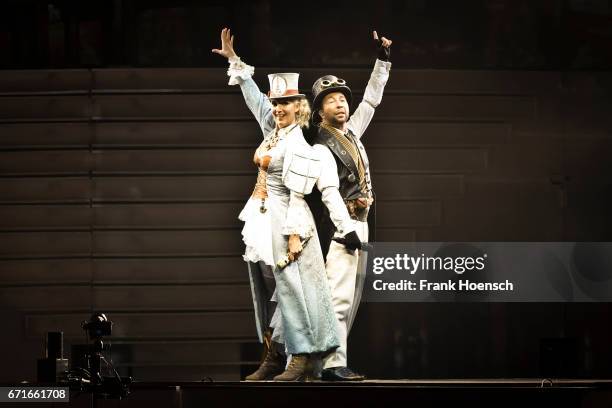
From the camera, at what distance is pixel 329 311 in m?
7.63

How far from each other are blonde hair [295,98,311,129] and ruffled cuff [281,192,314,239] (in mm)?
468

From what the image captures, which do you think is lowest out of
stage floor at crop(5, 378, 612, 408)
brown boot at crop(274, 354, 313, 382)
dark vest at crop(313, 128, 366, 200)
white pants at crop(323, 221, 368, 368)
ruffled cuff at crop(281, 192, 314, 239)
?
stage floor at crop(5, 378, 612, 408)

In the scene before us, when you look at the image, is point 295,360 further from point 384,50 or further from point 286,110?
point 384,50

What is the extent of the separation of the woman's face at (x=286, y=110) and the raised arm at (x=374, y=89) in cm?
40

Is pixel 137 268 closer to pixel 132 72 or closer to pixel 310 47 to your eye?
pixel 132 72

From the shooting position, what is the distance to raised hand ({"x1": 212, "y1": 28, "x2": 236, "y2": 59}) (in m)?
8.00

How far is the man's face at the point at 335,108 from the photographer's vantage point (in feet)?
25.5

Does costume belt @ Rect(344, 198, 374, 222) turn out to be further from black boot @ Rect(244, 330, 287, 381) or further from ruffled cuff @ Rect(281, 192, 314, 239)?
black boot @ Rect(244, 330, 287, 381)

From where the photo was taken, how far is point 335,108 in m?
7.79

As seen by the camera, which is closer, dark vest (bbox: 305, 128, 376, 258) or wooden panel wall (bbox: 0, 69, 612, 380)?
dark vest (bbox: 305, 128, 376, 258)

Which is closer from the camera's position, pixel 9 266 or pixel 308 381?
pixel 308 381

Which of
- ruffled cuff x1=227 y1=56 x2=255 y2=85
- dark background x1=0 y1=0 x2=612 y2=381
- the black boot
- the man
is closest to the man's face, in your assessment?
the man

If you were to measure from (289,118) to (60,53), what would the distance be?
1.63 meters

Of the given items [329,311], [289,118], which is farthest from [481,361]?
[289,118]
